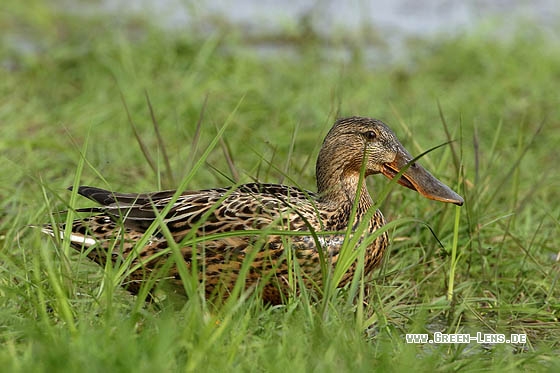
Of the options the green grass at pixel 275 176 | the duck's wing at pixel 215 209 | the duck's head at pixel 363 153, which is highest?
the duck's head at pixel 363 153

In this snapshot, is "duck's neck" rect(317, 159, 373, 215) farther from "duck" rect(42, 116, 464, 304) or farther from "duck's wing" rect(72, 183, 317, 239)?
"duck's wing" rect(72, 183, 317, 239)

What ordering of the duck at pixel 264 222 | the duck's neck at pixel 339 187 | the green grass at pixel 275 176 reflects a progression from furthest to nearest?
the duck's neck at pixel 339 187 → the duck at pixel 264 222 → the green grass at pixel 275 176

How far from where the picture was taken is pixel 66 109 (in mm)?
7043

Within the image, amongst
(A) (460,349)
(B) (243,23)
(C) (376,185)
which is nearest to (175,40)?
(B) (243,23)

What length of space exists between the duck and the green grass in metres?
0.13

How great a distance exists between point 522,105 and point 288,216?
13.9 feet

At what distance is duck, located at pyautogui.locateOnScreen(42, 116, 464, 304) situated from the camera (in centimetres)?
387

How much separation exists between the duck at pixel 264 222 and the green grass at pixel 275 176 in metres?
0.13

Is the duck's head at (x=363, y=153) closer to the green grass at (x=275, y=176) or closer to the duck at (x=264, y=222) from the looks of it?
the duck at (x=264, y=222)

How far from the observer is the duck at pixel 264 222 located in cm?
387

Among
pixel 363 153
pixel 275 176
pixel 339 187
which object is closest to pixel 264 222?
pixel 339 187

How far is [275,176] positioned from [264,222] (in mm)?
1192

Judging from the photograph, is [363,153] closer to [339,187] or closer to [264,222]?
[339,187]

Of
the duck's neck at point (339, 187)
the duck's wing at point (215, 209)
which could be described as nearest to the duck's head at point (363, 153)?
the duck's neck at point (339, 187)
